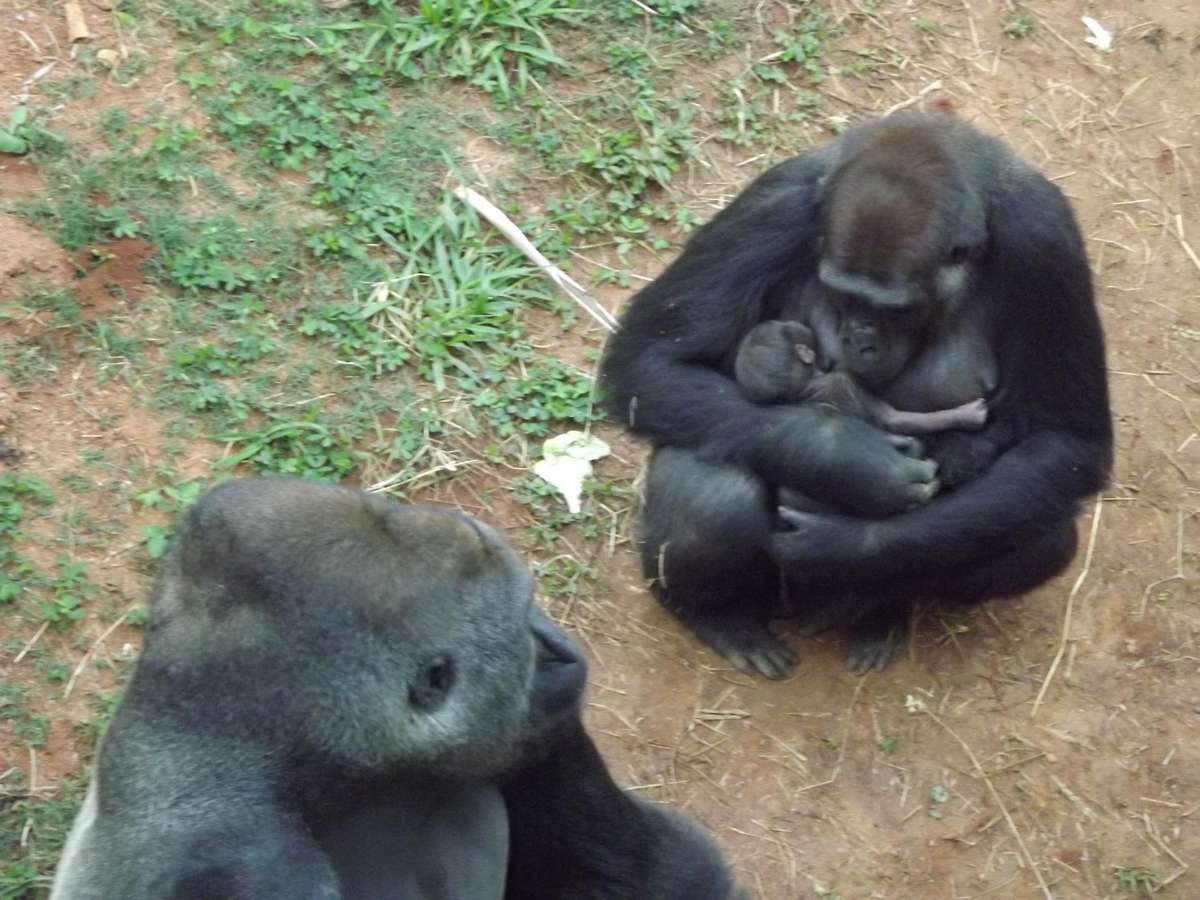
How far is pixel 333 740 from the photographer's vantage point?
2.69 metres

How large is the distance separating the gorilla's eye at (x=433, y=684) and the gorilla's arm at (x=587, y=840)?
0.46 metres

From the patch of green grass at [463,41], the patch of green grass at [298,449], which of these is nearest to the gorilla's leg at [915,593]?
the patch of green grass at [298,449]

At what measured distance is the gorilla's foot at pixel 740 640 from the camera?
4738mm

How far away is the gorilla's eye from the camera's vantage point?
2.69 meters

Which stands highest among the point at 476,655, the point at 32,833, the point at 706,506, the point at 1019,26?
the point at 476,655

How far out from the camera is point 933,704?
475 cm

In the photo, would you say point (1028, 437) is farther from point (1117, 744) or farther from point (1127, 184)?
point (1127, 184)

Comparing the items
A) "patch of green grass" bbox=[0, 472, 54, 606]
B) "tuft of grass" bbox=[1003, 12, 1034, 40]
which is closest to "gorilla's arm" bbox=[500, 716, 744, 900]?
"patch of green grass" bbox=[0, 472, 54, 606]

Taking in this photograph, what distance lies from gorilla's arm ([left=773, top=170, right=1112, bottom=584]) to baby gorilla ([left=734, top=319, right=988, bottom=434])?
183mm

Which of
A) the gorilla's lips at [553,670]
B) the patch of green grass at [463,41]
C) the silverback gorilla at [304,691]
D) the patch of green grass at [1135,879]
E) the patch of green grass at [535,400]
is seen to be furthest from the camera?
the patch of green grass at [463,41]

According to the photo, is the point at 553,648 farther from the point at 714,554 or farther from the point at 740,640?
the point at 740,640

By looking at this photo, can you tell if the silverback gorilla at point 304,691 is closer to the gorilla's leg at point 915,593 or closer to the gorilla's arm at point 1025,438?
the gorilla's arm at point 1025,438

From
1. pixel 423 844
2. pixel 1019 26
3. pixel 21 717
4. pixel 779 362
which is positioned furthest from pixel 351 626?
pixel 1019 26

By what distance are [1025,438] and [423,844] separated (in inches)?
87.8
